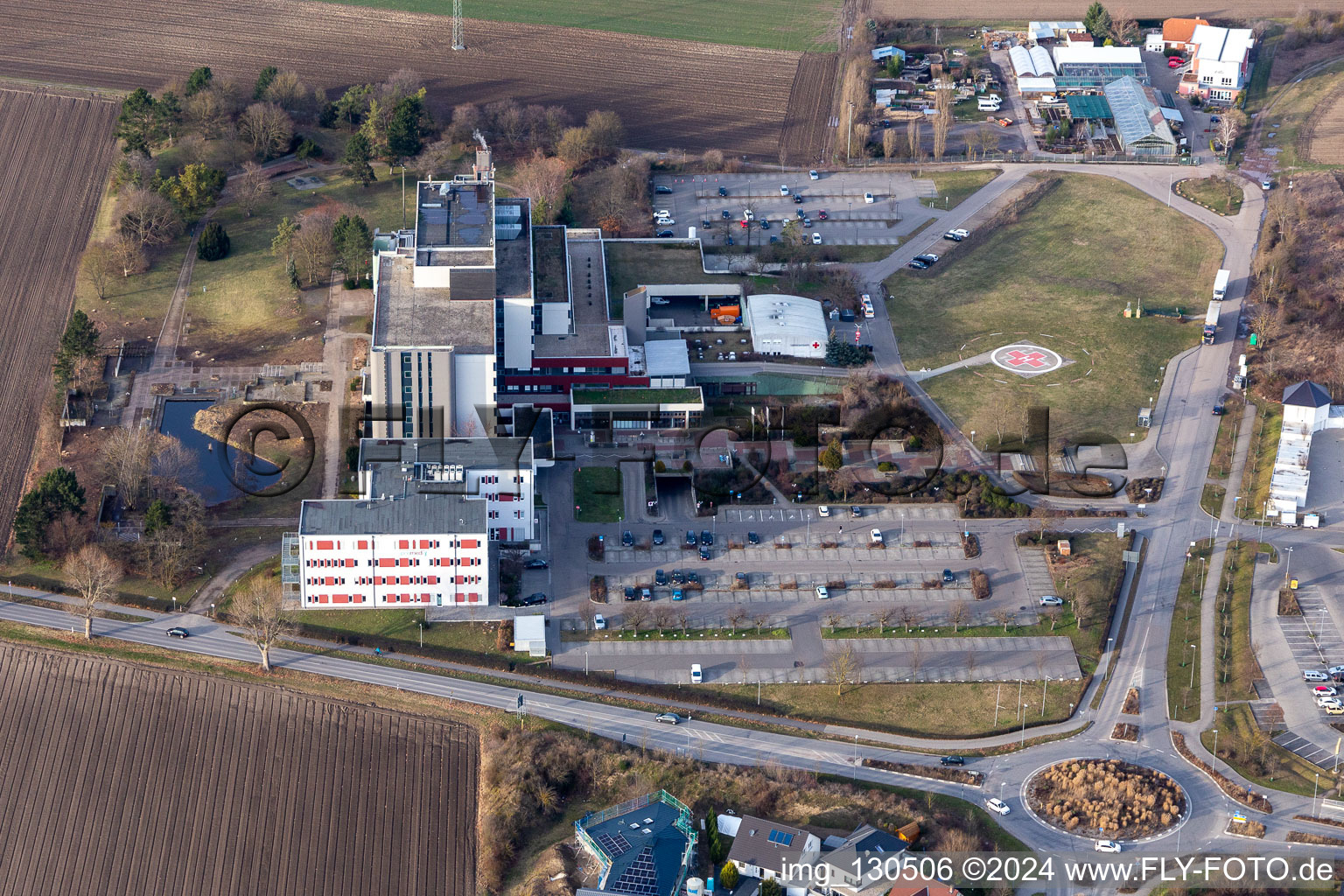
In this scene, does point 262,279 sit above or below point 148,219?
below

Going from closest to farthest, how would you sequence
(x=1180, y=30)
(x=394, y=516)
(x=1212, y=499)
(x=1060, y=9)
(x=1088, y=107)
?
(x=394, y=516)
(x=1212, y=499)
(x=1088, y=107)
(x=1180, y=30)
(x=1060, y=9)

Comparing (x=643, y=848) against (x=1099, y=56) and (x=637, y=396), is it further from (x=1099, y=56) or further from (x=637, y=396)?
(x=1099, y=56)

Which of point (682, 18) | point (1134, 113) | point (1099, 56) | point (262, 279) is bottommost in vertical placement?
point (262, 279)

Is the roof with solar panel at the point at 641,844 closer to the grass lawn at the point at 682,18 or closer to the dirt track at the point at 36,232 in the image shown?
the dirt track at the point at 36,232

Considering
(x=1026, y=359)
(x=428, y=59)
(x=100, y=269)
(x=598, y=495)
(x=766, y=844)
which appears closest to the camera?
(x=766, y=844)

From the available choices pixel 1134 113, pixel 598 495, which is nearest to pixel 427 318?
pixel 598 495

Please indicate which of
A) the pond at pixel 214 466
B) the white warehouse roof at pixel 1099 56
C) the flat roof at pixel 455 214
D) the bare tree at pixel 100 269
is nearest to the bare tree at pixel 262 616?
the pond at pixel 214 466
